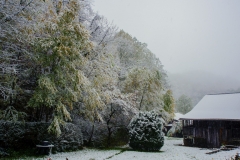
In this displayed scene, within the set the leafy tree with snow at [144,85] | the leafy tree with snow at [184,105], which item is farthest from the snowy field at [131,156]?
the leafy tree with snow at [184,105]

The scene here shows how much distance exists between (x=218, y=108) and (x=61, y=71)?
1634 centimetres

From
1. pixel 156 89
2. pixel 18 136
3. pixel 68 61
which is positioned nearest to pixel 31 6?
pixel 68 61

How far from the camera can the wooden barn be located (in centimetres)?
1828

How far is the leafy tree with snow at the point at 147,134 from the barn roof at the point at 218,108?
19.4 ft

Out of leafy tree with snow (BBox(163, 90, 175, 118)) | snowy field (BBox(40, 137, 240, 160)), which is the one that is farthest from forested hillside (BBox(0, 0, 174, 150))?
leafy tree with snow (BBox(163, 90, 175, 118))

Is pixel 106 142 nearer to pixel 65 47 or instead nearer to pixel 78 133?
pixel 78 133

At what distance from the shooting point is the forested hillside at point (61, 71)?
8.53 m

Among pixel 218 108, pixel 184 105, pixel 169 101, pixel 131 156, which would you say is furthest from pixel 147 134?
pixel 184 105

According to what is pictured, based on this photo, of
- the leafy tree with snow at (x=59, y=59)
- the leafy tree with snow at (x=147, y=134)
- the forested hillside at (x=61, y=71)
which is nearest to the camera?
the forested hillside at (x=61, y=71)

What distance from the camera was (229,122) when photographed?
18703mm

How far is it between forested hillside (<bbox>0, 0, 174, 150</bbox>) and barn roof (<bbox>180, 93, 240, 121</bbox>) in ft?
12.9

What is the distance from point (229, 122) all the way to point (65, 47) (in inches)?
645

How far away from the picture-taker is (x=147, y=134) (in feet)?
48.8

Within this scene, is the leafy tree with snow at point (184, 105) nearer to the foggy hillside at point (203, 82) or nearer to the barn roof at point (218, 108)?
the barn roof at point (218, 108)
